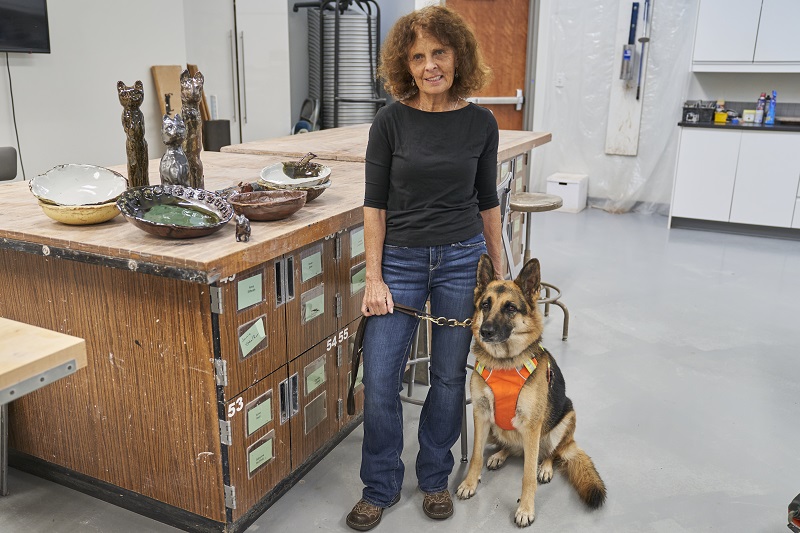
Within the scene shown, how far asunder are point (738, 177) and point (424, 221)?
14.9 feet

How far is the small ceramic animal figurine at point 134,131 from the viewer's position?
6.86 ft

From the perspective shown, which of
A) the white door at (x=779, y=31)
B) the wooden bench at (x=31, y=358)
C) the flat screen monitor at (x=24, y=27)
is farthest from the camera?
the white door at (x=779, y=31)

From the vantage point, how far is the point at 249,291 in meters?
1.90

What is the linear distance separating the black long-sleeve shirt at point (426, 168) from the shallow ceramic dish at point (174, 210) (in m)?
0.44

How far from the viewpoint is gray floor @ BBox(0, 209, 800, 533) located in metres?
2.15

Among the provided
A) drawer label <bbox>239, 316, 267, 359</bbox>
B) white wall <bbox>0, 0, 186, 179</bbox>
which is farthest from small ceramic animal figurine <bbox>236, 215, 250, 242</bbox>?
white wall <bbox>0, 0, 186, 179</bbox>

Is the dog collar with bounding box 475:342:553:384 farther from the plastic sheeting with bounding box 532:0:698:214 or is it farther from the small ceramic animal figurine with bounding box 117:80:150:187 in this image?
the plastic sheeting with bounding box 532:0:698:214

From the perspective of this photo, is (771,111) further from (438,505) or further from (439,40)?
(438,505)

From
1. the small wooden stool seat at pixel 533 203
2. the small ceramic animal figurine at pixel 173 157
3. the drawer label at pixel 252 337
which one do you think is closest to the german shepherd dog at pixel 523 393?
the drawer label at pixel 252 337

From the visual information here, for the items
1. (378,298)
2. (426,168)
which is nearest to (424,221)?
(426,168)

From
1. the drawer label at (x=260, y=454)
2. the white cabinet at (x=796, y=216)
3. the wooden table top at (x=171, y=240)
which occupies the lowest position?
the drawer label at (x=260, y=454)

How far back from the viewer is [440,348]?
208cm

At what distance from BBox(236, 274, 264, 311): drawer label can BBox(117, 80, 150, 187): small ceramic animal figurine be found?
0.57m

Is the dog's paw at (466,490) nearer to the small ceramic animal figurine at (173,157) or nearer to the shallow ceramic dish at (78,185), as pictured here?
the small ceramic animal figurine at (173,157)
